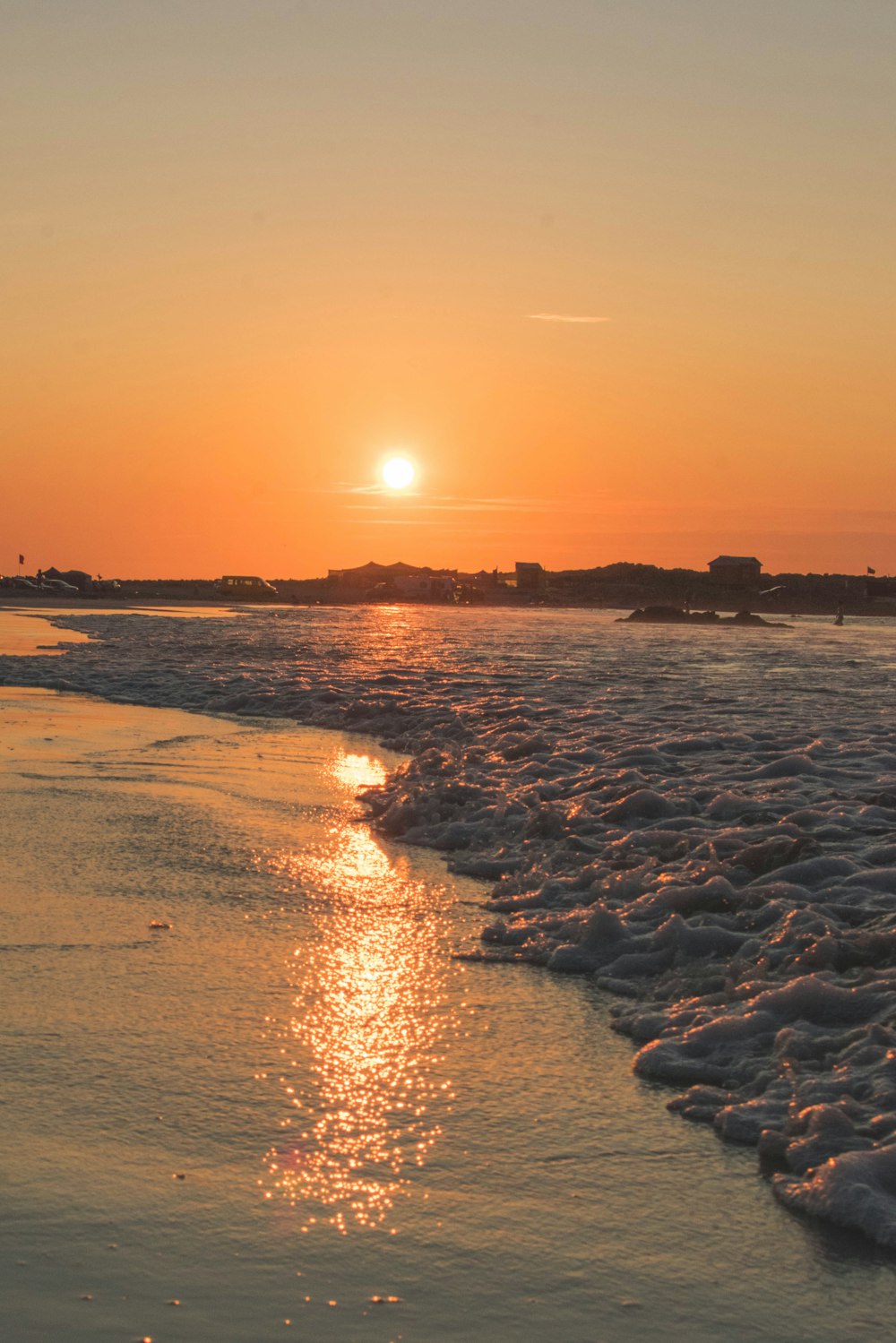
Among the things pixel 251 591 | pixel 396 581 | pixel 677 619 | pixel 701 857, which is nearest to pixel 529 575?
pixel 396 581

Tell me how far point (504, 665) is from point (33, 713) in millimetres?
11031

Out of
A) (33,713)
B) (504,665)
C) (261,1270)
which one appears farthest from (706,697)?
(261,1270)

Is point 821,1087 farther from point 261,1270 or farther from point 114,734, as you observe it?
point 114,734

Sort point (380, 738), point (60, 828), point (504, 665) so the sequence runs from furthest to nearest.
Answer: point (504, 665) < point (380, 738) < point (60, 828)

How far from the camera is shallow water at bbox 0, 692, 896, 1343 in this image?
3018mm

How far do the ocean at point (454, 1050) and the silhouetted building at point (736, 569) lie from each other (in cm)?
13837

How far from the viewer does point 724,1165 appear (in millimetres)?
3924

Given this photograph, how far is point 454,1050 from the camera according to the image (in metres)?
4.76

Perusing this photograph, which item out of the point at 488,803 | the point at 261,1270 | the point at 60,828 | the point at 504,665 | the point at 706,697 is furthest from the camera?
the point at 504,665

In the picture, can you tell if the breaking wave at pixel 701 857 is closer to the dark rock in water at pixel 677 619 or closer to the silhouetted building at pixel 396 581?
the dark rock in water at pixel 677 619

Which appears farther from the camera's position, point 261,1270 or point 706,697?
point 706,697

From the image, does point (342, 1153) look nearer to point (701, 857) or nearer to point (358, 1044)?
point (358, 1044)

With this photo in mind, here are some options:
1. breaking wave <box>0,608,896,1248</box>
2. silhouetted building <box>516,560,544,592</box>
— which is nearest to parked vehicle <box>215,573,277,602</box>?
silhouetted building <box>516,560,544,592</box>

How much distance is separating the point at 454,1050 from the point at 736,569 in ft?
486
